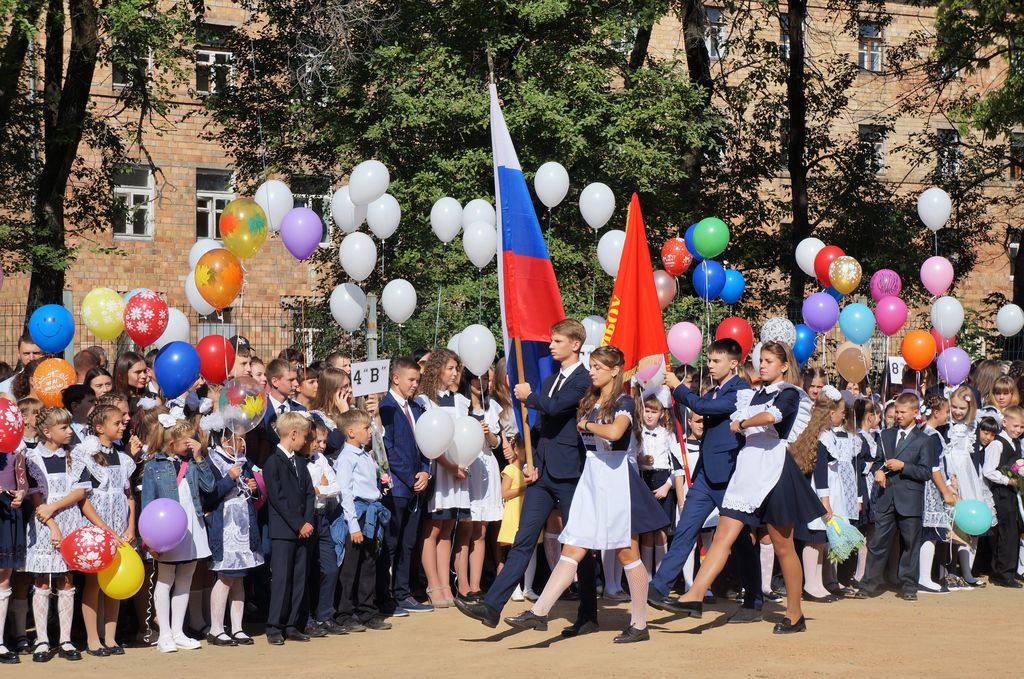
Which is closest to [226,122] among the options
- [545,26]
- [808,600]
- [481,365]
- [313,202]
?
[313,202]

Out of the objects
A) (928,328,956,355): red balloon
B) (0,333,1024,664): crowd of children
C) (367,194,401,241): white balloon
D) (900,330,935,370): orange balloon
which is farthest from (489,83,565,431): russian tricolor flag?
(928,328,956,355): red balloon

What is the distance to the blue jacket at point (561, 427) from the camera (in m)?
8.52

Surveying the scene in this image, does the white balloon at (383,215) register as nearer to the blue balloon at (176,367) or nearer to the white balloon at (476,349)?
the white balloon at (476,349)

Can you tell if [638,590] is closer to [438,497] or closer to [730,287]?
[438,497]

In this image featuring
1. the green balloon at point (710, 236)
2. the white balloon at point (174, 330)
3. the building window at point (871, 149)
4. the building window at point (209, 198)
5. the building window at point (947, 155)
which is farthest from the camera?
the building window at point (209, 198)

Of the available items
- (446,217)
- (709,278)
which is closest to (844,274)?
(709,278)

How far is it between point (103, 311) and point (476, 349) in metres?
2.92

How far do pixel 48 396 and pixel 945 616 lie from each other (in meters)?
6.71

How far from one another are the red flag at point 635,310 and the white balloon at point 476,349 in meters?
1.09

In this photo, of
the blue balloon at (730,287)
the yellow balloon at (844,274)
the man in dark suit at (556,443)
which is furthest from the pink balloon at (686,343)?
the man in dark suit at (556,443)

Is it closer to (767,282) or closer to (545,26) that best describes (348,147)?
(545,26)

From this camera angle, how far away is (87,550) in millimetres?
7926

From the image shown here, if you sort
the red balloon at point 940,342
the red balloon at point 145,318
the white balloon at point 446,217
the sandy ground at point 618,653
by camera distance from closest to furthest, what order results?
the sandy ground at point 618,653, the red balloon at point 145,318, the white balloon at point 446,217, the red balloon at point 940,342

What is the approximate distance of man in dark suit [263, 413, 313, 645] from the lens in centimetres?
868
